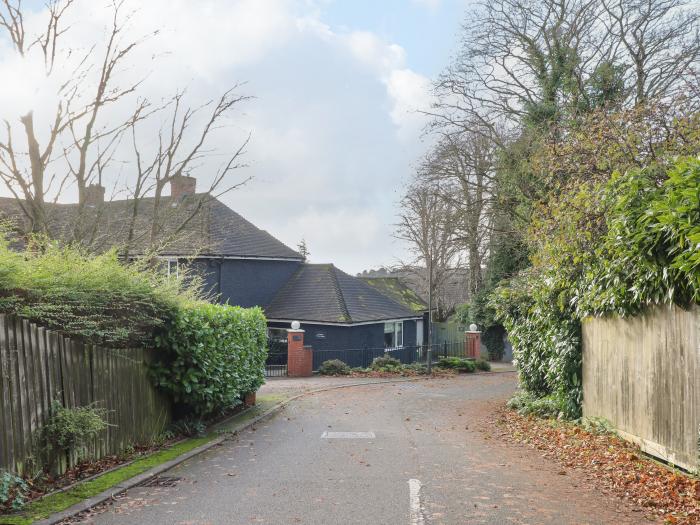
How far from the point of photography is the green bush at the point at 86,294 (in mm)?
7066

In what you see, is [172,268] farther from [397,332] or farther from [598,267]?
[598,267]

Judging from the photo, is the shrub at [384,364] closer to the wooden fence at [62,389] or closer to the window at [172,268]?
the window at [172,268]

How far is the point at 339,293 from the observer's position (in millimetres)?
33438

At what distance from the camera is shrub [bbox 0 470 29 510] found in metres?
6.18

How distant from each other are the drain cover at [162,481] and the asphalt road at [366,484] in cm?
3

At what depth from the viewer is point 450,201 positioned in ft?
102

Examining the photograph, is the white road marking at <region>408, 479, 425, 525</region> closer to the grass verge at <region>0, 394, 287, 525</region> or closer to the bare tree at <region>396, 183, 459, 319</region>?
the grass verge at <region>0, 394, 287, 525</region>

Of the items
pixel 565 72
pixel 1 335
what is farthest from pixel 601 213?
pixel 565 72

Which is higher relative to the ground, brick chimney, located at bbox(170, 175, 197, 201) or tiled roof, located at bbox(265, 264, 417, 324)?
brick chimney, located at bbox(170, 175, 197, 201)

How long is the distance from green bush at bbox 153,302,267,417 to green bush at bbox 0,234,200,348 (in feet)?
1.31

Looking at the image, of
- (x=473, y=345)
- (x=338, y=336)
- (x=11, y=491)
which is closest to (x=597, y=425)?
(x=11, y=491)

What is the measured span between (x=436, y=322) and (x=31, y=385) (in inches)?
1517

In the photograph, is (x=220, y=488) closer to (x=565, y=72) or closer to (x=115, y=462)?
(x=115, y=462)

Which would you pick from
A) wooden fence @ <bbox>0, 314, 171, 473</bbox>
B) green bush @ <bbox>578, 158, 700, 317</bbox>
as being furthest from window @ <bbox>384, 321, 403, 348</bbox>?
wooden fence @ <bbox>0, 314, 171, 473</bbox>
